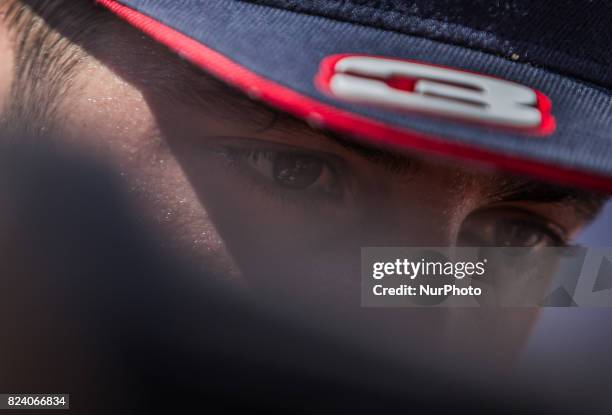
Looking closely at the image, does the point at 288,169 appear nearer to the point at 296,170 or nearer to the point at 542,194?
the point at 296,170

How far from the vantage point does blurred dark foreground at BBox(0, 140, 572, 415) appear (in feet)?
2.95

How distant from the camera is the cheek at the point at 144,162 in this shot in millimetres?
880

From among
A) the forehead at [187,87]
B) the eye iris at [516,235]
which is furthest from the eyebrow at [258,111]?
the eye iris at [516,235]

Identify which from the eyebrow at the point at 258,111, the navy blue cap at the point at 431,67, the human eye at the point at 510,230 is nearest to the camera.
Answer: the navy blue cap at the point at 431,67

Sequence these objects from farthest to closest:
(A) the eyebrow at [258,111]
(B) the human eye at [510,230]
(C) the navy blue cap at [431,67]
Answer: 1. (B) the human eye at [510,230]
2. (A) the eyebrow at [258,111]
3. (C) the navy blue cap at [431,67]

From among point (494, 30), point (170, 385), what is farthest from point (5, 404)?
point (494, 30)

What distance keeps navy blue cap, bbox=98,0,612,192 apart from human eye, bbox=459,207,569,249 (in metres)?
0.30

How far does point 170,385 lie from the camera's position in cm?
93

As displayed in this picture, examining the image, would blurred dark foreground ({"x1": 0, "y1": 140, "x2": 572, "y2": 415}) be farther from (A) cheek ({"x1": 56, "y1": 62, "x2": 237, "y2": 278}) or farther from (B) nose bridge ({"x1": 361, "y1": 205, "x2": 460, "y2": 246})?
(B) nose bridge ({"x1": 361, "y1": 205, "x2": 460, "y2": 246})

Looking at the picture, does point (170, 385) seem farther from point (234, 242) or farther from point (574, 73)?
point (574, 73)

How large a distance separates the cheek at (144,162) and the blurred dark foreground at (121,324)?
0.07 feet

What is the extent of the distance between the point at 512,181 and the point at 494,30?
253mm

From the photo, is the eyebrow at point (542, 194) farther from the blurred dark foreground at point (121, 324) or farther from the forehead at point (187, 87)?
the blurred dark foreground at point (121, 324)

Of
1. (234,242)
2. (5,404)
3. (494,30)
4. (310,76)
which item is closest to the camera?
(310,76)
